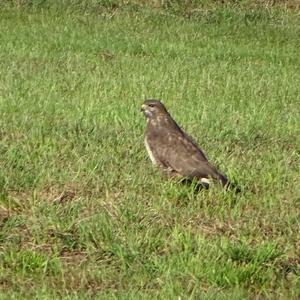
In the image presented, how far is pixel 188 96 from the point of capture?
1263cm

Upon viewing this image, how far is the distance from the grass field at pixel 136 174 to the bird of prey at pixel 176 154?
132 mm

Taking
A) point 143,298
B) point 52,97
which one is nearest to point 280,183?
point 143,298

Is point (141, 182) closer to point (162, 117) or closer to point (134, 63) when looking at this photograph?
point (162, 117)

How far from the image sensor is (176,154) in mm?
8312

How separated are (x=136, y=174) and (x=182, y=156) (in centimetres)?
42

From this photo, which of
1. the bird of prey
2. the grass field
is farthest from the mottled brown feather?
the grass field

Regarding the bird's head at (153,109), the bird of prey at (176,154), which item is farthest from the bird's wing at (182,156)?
the bird's head at (153,109)

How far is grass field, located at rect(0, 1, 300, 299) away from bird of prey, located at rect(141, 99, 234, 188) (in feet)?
0.43

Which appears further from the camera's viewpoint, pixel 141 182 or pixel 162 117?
pixel 162 117

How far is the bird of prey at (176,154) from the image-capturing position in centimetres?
799

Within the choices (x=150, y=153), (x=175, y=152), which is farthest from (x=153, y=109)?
(x=175, y=152)

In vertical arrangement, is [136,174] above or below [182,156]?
below

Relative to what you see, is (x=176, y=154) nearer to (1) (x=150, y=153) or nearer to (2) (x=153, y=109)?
(1) (x=150, y=153)

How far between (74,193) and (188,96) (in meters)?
5.00
